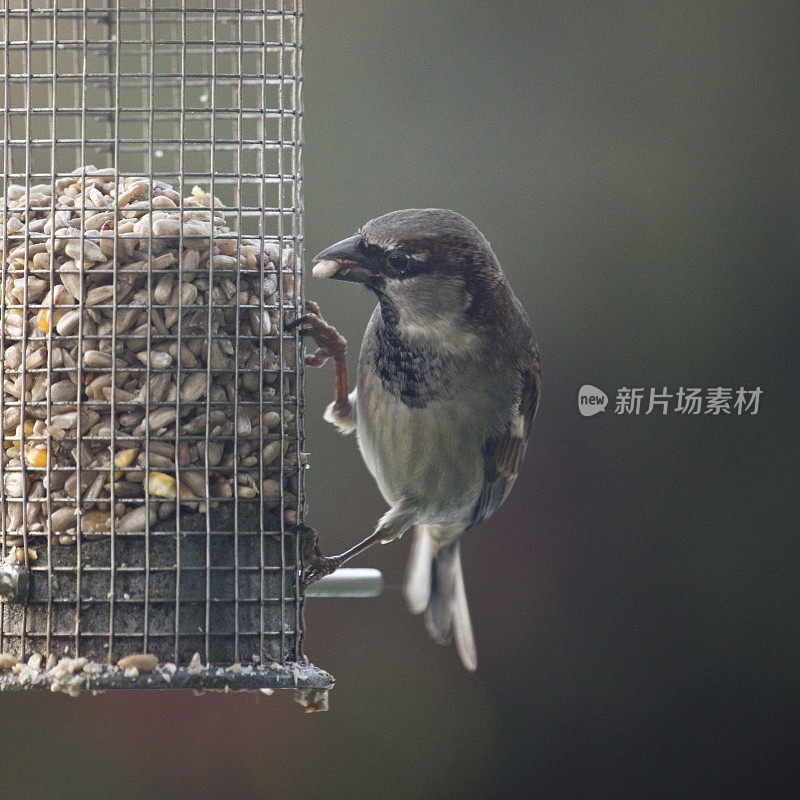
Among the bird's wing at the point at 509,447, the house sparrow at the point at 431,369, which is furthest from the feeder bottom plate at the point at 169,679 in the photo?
the bird's wing at the point at 509,447

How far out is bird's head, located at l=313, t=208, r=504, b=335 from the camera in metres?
3.50

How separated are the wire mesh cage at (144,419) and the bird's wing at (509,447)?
4.14ft

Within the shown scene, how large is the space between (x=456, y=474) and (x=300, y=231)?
4.23 feet

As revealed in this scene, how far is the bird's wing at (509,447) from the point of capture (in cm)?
425

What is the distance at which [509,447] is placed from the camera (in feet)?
14.2

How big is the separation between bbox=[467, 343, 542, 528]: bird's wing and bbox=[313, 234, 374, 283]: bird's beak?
997 millimetres

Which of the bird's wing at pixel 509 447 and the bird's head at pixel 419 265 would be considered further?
the bird's wing at pixel 509 447

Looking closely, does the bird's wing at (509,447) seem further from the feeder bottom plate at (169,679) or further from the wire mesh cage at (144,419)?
the feeder bottom plate at (169,679)

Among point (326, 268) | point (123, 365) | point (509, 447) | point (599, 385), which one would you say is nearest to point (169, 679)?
point (123, 365)

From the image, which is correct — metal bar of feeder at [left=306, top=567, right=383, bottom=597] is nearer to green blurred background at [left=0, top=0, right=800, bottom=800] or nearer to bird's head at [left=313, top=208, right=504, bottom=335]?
bird's head at [left=313, top=208, right=504, bottom=335]

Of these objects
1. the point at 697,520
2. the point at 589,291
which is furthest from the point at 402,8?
the point at 697,520

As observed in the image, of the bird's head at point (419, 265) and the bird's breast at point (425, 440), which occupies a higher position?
the bird's head at point (419, 265)

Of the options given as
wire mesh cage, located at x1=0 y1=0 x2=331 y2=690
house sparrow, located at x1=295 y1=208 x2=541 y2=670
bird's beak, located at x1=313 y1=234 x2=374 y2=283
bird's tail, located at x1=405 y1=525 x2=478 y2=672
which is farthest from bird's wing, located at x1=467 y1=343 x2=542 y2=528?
wire mesh cage, located at x1=0 y1=0 x2=331 y2=690

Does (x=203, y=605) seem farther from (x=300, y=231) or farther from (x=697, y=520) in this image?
(x=697, y=520)
